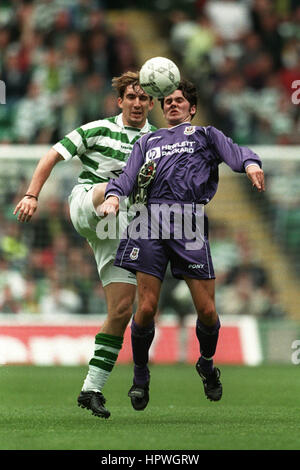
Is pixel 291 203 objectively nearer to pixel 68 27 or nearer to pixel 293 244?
pixel 293 244

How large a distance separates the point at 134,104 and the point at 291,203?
6859mm

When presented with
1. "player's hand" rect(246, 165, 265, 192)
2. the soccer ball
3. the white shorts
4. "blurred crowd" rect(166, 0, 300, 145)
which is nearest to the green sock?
the white shorts

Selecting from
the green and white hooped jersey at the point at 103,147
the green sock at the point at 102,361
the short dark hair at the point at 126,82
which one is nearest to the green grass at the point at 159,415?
the green sock at the point at 102,361

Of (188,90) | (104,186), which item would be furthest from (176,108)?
(104,186)

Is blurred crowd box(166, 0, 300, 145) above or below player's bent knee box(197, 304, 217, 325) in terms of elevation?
above

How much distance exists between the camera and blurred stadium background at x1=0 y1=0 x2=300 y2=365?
42.5ft

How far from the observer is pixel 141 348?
254 inches

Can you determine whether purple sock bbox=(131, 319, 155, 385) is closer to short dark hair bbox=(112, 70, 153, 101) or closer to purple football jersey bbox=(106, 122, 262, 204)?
purple football jersey bbox=(106, 122, 262, 204)

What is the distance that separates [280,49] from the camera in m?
16.1

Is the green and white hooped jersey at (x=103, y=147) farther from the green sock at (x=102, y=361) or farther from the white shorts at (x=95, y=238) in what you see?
the green sock at (x=102, y=361)

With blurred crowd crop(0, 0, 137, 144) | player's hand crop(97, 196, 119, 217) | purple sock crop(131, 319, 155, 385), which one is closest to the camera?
player's hand crop(97, 196, 119, 217)

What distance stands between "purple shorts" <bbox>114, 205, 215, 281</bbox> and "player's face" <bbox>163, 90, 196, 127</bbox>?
2.55ft

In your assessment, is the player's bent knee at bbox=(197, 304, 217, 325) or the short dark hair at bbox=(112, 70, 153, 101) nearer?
the player's bent knee at bbox=(197, 304, 217, 325)

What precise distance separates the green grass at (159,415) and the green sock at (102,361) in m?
0.22
